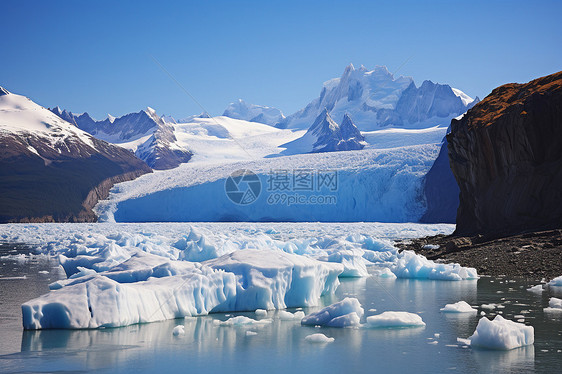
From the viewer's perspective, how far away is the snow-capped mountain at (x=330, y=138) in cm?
6775

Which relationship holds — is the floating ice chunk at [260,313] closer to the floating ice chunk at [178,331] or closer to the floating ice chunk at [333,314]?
the floating ice chunk at [333,314]

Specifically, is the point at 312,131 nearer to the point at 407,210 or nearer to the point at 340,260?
the point at 407,210

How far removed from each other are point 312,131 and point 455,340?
238 ft

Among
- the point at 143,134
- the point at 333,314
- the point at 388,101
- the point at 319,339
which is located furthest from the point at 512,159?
the point at 143,134

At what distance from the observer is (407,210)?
33.5m

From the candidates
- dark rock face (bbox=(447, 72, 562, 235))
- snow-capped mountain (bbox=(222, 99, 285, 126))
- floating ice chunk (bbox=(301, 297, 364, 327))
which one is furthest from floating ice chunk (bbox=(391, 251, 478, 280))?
snow-capped mountain (bbox=(222, 99, 285, 126))

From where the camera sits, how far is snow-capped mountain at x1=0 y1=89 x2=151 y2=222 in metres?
41.3

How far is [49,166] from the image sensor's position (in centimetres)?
4728

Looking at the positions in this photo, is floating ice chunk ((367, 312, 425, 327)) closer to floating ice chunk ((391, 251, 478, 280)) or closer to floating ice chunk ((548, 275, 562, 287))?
floating ice chunk ((548, 275, 562, 287))

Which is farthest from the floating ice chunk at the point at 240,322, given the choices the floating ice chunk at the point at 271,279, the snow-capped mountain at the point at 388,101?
the snow-capped mountain at the point at 388,101

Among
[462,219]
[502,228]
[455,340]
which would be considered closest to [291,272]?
[455,340]

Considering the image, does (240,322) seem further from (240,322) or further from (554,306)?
(554,306)

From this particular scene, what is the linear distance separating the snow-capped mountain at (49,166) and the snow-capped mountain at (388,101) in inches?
1582

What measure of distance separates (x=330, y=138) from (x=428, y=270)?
61.2 m
